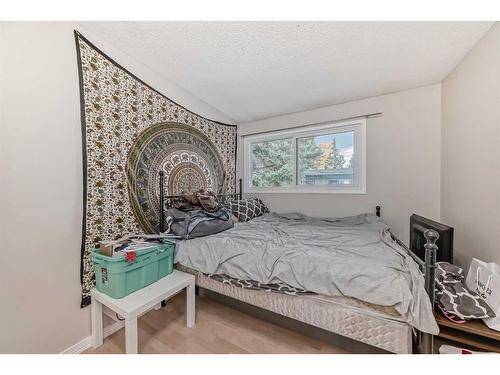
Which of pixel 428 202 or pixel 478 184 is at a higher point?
pixel 478 184

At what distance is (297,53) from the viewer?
149 cm

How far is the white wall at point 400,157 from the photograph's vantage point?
1999 mm

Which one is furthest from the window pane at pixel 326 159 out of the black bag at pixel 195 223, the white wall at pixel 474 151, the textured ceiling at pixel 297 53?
the black bag at pixel 195 223

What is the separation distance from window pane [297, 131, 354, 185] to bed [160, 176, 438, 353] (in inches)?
38.6

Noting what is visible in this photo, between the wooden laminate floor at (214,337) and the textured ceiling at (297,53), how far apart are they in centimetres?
214

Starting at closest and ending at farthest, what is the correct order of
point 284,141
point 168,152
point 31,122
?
1. point 31,122
2. point 168,152
3. point 284,141

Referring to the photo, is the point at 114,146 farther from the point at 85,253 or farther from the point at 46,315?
the point at 46,315

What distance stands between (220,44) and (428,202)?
2.54 metres

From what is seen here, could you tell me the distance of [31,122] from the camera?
1078 millimetres

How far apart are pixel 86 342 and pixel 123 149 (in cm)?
140

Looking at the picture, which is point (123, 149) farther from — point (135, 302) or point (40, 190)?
point (135, 302)
